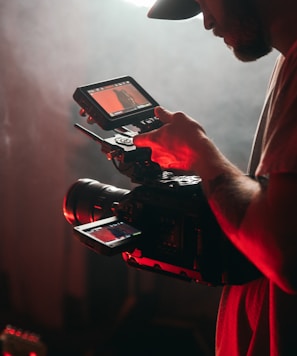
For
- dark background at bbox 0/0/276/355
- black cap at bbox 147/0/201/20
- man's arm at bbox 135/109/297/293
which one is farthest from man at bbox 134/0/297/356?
dark background at bbox 0/0/276/355

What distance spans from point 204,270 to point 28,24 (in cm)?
150

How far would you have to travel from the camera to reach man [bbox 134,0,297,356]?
1.85ft

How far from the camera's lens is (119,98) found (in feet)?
3.05

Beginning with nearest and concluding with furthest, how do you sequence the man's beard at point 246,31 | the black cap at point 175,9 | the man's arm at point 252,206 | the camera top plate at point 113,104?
the man's arm at point 252,206 < the man's beard at point 246,31 < the camera top plate at point 113,104 < the black cap at point 175,9

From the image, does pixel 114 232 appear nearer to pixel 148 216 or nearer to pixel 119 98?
pixel 148 216

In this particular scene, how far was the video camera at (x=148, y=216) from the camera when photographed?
74 centimetres

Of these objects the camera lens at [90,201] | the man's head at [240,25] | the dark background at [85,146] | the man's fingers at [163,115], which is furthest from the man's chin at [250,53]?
the dark background at [85,146]

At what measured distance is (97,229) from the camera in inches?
30.7

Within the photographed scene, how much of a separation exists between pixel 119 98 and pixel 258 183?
1.32 feet

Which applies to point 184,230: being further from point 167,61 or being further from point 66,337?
point 66,337

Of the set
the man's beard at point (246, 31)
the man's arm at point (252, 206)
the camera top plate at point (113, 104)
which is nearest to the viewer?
the man's arm at point (252, 206)

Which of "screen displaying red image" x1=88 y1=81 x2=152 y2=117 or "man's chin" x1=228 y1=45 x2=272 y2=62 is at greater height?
"man's chin" x1=228 y1=45 x2=272 y2=62

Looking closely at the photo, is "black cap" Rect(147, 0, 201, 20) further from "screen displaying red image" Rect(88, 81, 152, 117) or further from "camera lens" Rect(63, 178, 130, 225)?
"camera lens" Rect(63, 178, 130, 225)

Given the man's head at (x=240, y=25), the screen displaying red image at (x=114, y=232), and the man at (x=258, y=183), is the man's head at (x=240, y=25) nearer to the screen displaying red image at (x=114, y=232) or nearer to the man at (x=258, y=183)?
the man at (x=258, y=183)
